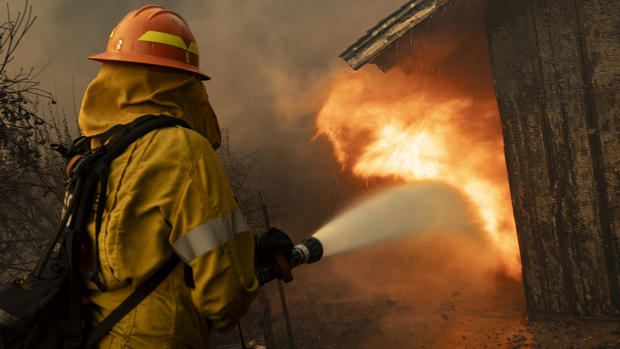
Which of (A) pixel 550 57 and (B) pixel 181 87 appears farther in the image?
(A) pixel 550 57

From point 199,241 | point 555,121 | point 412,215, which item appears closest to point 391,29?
point 555,121

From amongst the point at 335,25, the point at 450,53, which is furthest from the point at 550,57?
the point at 335,25

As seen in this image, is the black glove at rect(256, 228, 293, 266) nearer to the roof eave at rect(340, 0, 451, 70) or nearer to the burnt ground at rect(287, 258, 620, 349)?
the roof eave at rect(340, 0, 451, 70)

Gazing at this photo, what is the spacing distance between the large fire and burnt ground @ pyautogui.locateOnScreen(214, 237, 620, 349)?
33.0 inches

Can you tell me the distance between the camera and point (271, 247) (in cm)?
194

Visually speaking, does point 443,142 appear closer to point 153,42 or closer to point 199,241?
point 153,42

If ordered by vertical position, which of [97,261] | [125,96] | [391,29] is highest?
[391,29]

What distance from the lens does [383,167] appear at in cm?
687

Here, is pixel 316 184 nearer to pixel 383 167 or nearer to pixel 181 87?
pixel 383 167

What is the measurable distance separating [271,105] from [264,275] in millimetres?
9084

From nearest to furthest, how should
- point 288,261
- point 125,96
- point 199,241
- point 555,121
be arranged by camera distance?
1. point 199,241
2. point 125,96
3. point 288,261
4. point 555,121

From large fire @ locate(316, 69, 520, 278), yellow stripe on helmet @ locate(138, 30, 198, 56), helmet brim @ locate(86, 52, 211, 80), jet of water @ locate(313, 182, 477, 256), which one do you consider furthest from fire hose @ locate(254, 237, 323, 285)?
large fire @ locate(316, 69, 520, 278)

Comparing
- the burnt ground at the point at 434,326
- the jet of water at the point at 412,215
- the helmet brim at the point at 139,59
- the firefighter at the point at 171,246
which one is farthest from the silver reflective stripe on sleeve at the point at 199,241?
the burnt ground at the point at 434,326

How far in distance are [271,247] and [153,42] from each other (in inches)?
48.7
